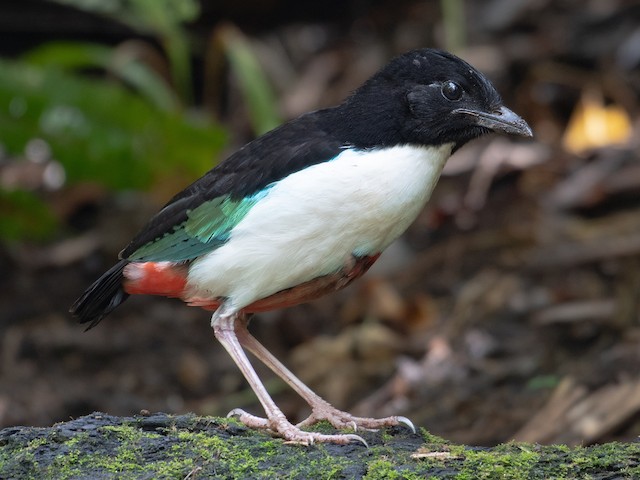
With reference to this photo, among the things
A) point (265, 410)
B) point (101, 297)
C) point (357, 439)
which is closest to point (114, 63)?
point (101, 297)

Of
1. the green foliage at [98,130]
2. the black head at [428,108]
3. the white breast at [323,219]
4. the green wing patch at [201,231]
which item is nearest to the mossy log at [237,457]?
the white breast at [323,219]

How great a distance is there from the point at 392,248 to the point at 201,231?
13.7 feet

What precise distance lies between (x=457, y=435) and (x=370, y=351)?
1307 millimetres

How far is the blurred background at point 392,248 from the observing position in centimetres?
692

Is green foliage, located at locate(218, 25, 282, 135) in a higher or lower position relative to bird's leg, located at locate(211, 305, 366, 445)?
higher

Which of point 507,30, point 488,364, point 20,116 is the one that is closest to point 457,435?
point 488,364

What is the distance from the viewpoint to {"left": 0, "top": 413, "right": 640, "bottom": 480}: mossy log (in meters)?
3.73

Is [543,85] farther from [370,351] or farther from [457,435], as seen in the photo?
A: [457,435]

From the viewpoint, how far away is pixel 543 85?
32.2 feet

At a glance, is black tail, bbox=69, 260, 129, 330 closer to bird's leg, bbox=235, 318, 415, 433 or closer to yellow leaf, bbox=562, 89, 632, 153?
bird's leg, bbox=235, 318, 415, 433

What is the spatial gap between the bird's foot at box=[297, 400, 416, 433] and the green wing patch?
0.86m

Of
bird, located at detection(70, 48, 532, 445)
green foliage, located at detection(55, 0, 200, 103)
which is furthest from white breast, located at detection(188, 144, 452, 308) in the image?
green foliage, located at detection(55, 0, 200, 103)

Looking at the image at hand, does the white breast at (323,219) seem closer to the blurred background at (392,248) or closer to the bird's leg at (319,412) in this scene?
the bird's leg at (319,412)

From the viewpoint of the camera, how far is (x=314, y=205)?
14.3 feet
